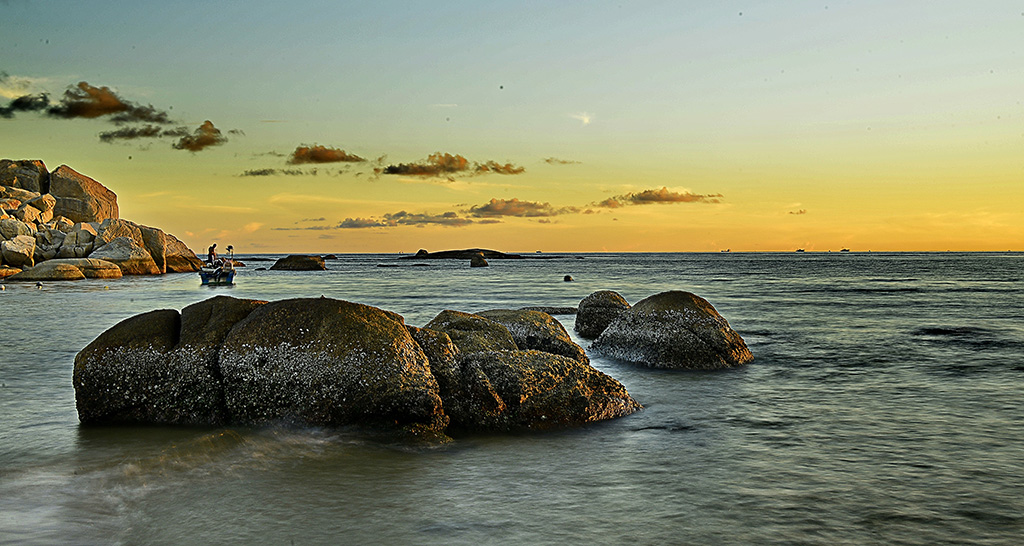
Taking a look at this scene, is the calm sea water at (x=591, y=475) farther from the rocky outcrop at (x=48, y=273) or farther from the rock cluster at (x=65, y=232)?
the rock cluster at (x=65, y=232)

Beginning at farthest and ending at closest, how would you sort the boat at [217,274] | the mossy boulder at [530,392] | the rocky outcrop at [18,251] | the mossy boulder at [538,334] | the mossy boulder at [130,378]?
1. the rocky outcrop at [18,251]
2. the boat at [217,274]
3. the mossy boulder at [538,334]
4. the mossy boulder at [130,378]
5. the mossy boulder at [530,392]

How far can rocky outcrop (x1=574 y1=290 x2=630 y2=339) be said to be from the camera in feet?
58.6

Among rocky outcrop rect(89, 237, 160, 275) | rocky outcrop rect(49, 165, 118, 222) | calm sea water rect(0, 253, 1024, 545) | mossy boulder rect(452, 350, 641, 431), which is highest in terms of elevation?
rocky outcrop rect(49, 165, 118, 222)

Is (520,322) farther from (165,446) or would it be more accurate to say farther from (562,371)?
(165,446)

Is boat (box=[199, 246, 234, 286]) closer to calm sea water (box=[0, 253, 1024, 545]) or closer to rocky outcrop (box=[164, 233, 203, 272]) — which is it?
rocky outcrop (box=[164, 233, 203, 272])

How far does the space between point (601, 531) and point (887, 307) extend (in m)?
27.8

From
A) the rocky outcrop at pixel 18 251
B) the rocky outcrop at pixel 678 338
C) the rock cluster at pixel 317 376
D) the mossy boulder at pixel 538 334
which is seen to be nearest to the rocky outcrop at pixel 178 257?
the rocky outcrop at pixel 18 251

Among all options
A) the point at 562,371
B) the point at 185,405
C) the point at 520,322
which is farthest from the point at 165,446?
the point at 520,322

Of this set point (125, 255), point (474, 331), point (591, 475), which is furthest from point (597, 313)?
point (125, 255)

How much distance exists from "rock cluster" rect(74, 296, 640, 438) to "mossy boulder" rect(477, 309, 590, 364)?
2943 mm

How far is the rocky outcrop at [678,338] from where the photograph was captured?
12.9m

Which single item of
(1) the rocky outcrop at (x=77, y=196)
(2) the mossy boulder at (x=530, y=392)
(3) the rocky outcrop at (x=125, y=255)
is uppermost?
(1) the rocky outcrop at (x=77, y=196)

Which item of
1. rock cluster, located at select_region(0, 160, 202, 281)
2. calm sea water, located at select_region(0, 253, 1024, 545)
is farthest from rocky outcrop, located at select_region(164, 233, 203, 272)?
calm sea water, located at select_region(0, 253, 1024, 545)

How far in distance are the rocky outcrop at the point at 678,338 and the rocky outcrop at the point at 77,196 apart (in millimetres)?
87778
